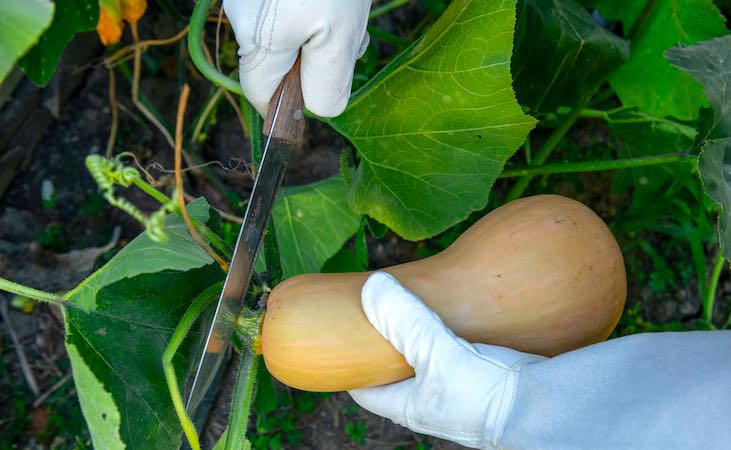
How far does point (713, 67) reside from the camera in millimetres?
987

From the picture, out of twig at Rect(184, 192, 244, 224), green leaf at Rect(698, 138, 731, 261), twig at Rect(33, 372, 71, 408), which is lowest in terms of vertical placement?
twig at Rect(33, 372, 71, 408)

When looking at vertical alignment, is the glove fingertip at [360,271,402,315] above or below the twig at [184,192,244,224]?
above

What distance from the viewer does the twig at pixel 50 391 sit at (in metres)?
1.48

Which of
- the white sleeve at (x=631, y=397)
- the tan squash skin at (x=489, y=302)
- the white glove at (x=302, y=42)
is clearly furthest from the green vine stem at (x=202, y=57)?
the white sleeve at (x=631, y=397)

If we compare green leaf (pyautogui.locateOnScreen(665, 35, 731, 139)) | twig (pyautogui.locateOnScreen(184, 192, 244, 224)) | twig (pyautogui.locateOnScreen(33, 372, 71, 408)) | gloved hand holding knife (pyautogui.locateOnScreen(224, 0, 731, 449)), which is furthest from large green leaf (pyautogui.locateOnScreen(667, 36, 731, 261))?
twig (pyautogui.locateOnScreen(33, 372, 71, 408))

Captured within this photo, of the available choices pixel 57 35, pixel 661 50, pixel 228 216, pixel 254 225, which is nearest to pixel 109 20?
pixel 57 35

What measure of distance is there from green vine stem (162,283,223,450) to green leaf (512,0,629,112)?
0.64 metres

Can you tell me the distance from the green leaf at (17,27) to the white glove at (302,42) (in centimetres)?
27

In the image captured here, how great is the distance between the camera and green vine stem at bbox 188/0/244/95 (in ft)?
3.35

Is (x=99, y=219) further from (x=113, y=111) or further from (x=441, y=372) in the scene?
(x=441, y=372)

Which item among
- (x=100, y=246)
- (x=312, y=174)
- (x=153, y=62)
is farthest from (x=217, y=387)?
(x=153, y=62)

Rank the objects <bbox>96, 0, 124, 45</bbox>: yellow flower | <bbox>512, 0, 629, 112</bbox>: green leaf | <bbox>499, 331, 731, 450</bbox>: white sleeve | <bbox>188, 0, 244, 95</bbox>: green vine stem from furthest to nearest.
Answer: <bbox>96, 0, 124, 45</bbox>: yellow flower < <bbox>512, 0, 629, 112</bbox>: green leaf < <bbox>188, 0, 244, 95</bbox>: green vine stem < <bbox>499, 331, 731, 450</bbox>: white sleeve

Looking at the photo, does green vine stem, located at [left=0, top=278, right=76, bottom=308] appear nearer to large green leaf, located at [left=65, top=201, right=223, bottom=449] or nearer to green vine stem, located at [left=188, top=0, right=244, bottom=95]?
large green leaf, located at [left=65, top=201, right=223, bottom=449]

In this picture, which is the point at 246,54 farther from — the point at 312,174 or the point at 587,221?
the point at 312,174
